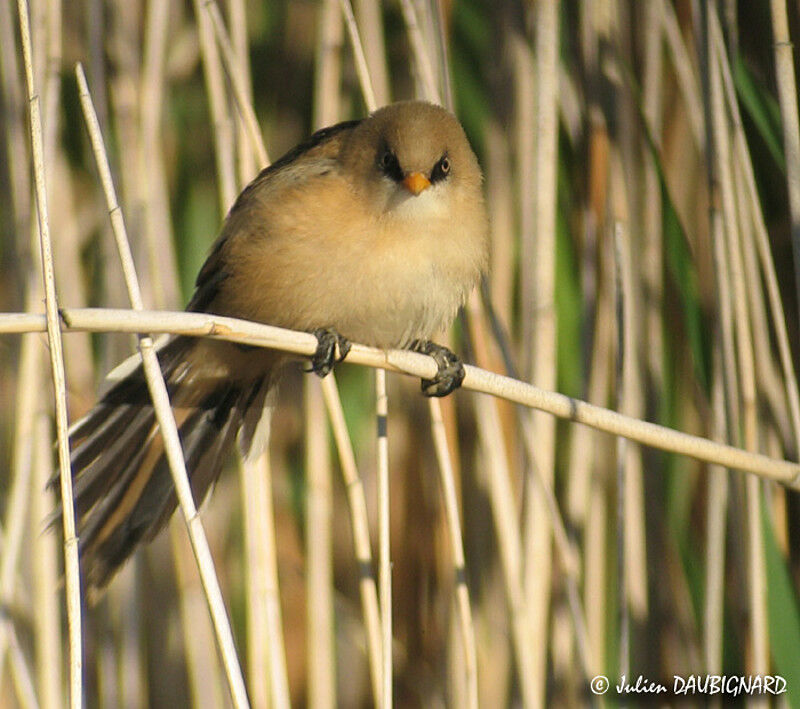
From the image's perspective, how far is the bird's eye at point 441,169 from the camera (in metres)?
1.54

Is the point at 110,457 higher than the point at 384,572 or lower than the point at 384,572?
higher

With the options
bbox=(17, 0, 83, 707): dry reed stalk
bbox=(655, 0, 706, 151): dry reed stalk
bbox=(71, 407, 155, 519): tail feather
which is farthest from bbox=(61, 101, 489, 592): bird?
bbox=(17, 0, 83, 707): dry reed stalk

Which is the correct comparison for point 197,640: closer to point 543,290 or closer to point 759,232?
point 543,290

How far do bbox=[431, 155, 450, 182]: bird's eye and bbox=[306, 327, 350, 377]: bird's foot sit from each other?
0.96 feet

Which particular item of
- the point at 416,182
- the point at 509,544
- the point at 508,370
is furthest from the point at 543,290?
the point at 509,544

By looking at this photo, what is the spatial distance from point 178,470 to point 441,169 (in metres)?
0.76

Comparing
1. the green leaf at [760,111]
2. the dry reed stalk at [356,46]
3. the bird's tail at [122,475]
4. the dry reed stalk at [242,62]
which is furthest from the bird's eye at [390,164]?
the green leaf at [760,111]

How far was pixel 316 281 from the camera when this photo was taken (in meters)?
1.51

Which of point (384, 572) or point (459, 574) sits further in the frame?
point (459, 574)

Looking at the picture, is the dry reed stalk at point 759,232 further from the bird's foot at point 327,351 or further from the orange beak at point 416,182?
the bird's foot at point 327,351

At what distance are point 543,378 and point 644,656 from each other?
0.52 m

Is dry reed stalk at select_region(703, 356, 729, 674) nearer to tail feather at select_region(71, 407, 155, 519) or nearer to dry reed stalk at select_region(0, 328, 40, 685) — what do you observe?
tail feather at select_region(71, 407, 155, 519)

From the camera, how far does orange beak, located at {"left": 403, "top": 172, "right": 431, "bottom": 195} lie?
149 cm

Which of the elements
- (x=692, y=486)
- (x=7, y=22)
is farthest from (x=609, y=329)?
(x=7, y=22)
